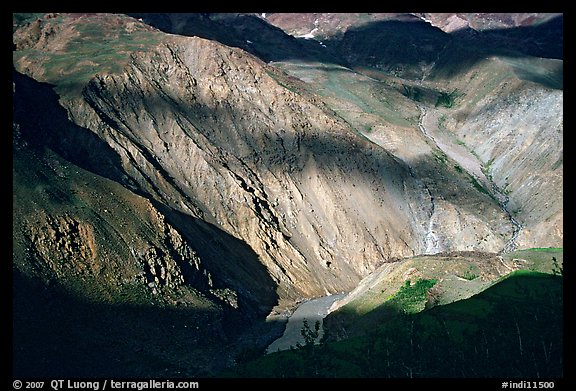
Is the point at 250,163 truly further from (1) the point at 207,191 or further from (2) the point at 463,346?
(2) the point at 463,346

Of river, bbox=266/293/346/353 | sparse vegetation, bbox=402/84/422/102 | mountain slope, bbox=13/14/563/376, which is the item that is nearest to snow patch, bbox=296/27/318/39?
sparse vegetation, bbox=402/84/422/102

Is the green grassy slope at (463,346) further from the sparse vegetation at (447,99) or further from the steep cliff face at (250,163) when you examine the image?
the sparse vegetation at (447,99)

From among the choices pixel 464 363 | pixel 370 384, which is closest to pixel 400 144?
pixel 464 363

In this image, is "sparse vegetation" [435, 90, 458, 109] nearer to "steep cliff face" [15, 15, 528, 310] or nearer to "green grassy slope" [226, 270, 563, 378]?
"steep cliff face" [15, 15, 528, 310]

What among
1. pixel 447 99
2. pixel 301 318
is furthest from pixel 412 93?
pixel 301 318

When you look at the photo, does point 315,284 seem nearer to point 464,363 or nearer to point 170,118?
point 170,118

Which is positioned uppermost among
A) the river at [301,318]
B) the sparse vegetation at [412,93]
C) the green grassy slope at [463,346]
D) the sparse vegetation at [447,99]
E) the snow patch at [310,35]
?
the green grassy slope at [463,346]

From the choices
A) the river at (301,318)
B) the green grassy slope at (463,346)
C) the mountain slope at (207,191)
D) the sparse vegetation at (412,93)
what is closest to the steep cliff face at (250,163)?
the mountain slope at (207,191)

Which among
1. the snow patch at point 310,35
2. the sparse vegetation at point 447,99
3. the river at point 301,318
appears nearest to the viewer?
the river at point 301,318

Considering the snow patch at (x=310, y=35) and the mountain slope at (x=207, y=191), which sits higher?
the mountain slope at (x=207, y=191)
